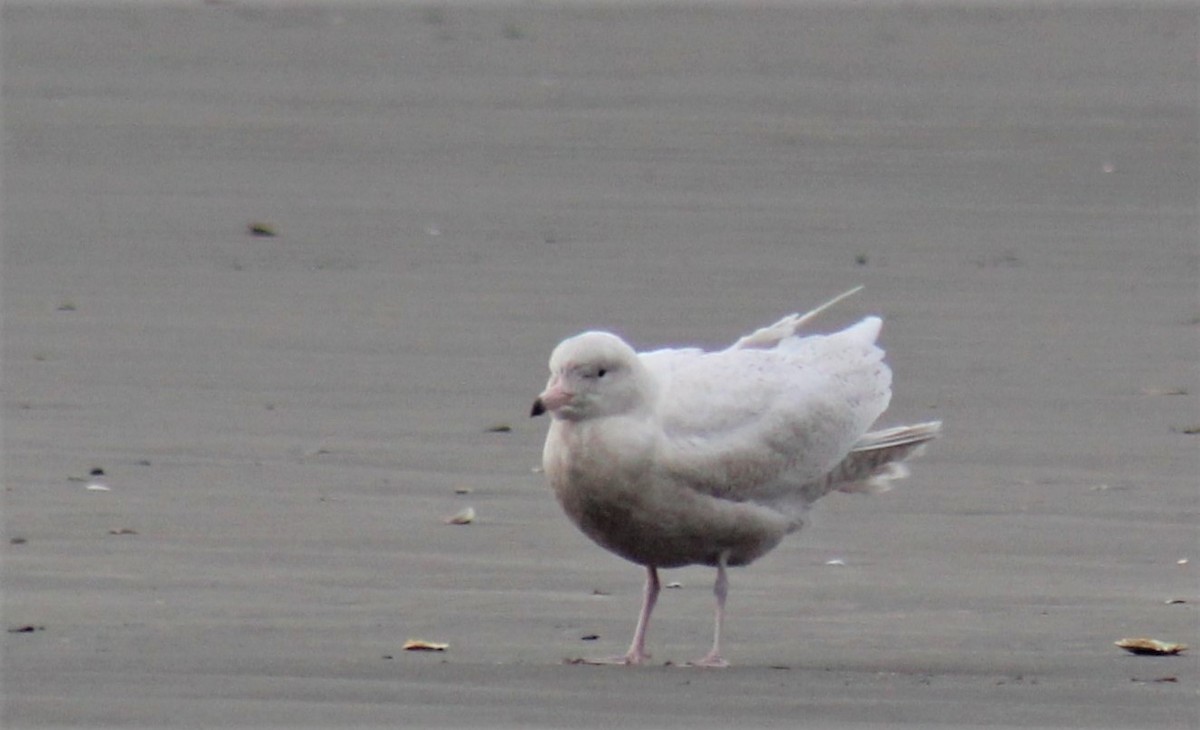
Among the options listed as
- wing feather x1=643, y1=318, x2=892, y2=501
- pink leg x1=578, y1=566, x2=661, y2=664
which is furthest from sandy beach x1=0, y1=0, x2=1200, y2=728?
wing feather x1=643, y1=318, x2=892, y2=501

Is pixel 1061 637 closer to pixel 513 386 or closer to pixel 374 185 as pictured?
pixel 513 386

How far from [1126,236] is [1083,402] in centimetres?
496

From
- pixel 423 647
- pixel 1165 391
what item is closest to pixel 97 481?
pixel 423 647

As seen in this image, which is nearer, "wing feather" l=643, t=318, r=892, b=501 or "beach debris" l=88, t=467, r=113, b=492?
"wing feather" l=643, t=318, r=892, b=501

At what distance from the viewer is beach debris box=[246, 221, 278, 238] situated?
1603 centimetres

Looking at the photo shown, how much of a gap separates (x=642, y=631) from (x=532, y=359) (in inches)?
189

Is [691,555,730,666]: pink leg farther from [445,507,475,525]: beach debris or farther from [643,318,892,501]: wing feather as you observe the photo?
[445,507,475,525]: beach debris

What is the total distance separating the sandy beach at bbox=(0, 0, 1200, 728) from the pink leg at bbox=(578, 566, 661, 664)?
133mm

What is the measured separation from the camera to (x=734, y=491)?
809 centimetres

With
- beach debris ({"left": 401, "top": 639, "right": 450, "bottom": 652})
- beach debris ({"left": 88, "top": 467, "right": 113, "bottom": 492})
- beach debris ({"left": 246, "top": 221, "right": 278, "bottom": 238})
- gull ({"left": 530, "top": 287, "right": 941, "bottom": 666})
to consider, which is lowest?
beach debris ({"left": 401, "top": 639, "right": 450, "bottom": 652})

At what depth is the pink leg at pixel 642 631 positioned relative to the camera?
297 inches

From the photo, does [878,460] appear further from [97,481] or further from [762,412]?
[97,481]

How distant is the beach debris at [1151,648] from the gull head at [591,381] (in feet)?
5.07

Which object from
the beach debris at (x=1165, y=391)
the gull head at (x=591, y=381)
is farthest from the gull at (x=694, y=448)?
the beach debris at (x=1165, y=391)
